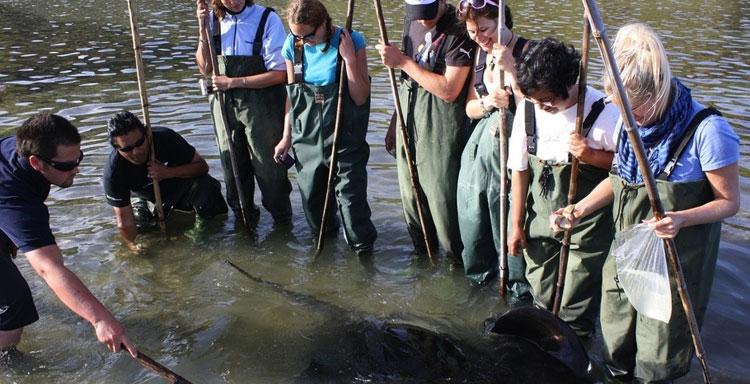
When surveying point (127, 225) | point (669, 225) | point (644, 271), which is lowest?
point (127, 225)

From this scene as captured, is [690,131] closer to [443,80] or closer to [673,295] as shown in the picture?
[673,295]

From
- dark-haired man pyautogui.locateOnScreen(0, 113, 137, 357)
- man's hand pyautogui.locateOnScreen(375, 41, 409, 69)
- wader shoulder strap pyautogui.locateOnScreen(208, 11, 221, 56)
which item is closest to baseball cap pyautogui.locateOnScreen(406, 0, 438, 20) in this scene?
man's hand pyautogui.locateOnScreen(375, 41, 409, 69)

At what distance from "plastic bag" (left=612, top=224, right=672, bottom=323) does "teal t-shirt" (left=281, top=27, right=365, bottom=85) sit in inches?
112

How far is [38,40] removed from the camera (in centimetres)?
1661

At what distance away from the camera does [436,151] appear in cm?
530

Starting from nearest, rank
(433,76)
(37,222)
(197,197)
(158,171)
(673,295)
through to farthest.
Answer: (673,295)
(37,222)
(433,76)
(158,171)
(197,197)

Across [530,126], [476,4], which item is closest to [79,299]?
[530,126]

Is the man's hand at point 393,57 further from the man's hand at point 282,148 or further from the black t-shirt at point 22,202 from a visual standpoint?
the black t-shirt at point 22,202

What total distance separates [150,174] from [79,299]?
8.87 ft

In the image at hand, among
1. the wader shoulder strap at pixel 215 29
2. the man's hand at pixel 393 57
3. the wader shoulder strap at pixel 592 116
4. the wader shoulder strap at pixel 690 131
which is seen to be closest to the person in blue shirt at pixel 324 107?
the man's hand at pixel 393 57

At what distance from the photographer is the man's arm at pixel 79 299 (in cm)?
387

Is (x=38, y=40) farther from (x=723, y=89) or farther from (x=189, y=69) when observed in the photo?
(x=723, y=89)

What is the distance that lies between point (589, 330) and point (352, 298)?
6.51 ft

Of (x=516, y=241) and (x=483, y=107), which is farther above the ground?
(x=483, y=107)
